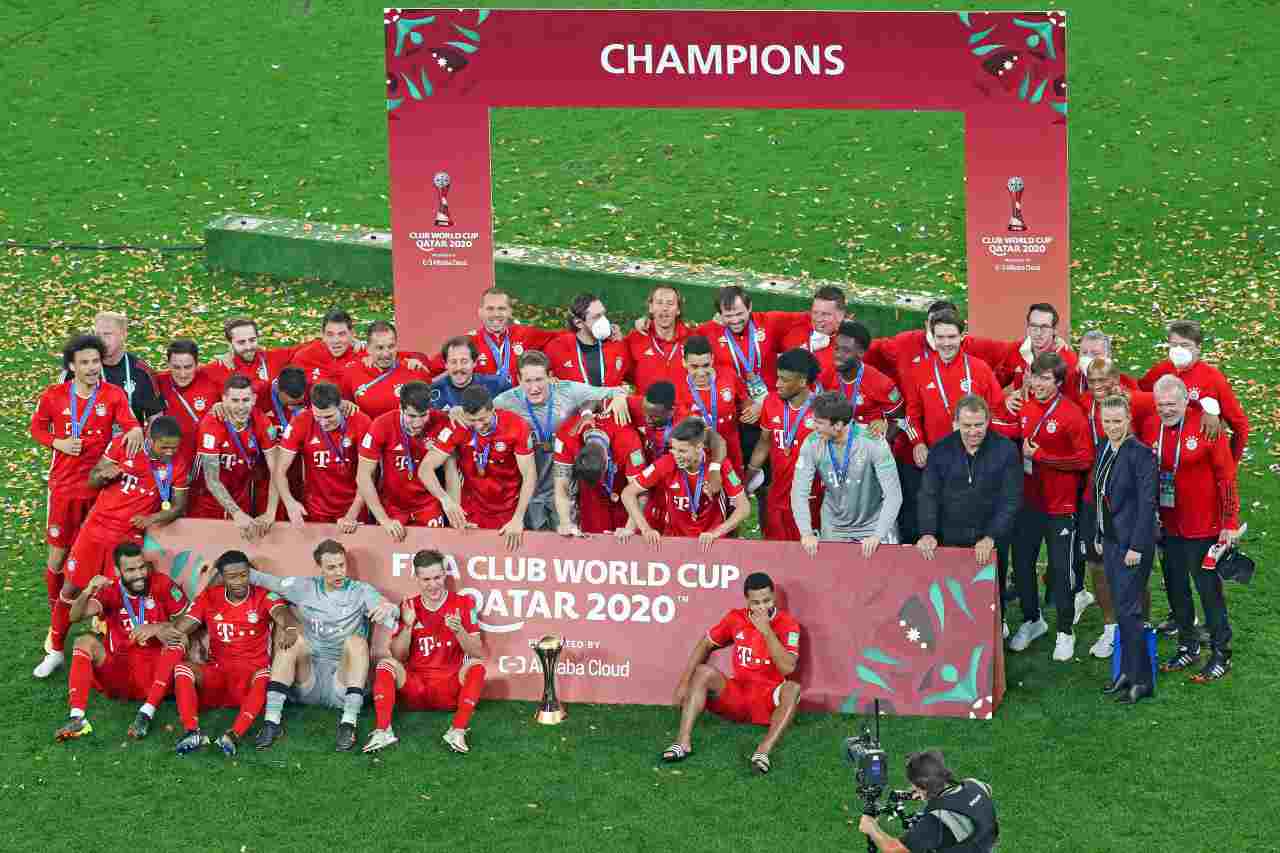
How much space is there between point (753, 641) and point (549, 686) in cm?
123

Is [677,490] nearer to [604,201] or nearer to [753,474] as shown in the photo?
[753,474]

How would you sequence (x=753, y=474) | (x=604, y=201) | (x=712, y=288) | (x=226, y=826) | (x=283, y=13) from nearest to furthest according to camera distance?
(x=226, y=826), (x=753, y=474), (x=712, y=288), (x=604, y=201), (x=283, y=13)

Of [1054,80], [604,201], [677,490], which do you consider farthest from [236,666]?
[604,201]

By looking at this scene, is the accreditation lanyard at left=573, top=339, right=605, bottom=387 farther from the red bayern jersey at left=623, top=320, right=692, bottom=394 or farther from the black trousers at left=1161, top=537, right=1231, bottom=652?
the black trousers at left=1161, top=537, right=1231, bottom=652

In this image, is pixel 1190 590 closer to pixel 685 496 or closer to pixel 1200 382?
pixel 1200 382

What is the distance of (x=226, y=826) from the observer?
10719 millimetres

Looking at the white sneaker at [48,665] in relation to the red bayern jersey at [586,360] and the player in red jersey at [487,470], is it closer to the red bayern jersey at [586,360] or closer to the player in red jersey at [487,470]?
the player in red jersey at [487,470]

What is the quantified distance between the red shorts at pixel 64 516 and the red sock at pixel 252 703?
5.76 feet

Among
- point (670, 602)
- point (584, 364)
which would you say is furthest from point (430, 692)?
point (584, 364)

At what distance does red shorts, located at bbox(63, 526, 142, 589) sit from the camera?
40.8ft

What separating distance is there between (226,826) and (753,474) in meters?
3.89

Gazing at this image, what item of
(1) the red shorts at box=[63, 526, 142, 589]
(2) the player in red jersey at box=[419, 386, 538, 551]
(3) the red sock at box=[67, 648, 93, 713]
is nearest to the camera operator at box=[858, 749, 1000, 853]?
(2) the player in red jersey at box=[419, 386, 538, 551]

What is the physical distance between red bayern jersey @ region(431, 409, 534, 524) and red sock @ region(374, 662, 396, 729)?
1.16 meters

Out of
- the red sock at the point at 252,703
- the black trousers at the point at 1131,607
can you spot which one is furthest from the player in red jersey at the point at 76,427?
the black trousers at the point at 1131,607
